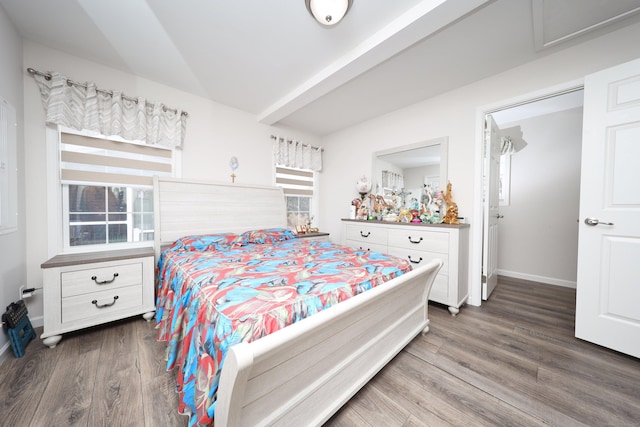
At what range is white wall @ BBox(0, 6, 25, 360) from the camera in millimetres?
1581

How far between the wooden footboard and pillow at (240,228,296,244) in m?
1.65

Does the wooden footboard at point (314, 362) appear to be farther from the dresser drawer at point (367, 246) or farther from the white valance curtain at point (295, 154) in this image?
the white valance curtain at point (295, 154)

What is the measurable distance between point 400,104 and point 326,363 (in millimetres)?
3093

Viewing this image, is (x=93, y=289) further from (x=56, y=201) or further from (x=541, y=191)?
(x=541, y=191)

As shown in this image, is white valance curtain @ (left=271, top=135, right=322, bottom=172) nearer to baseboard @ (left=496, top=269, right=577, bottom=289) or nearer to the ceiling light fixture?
the ceiling light fixture

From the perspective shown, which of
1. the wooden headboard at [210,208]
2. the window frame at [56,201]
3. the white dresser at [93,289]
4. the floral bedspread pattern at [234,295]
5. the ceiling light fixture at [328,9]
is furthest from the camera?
the wooden headboard at [210,208]

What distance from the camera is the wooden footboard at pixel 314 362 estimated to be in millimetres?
716

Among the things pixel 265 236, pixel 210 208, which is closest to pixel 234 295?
pixel 265 236

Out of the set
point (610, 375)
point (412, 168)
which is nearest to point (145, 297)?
point (412, 168)

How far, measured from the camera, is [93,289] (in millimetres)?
1845

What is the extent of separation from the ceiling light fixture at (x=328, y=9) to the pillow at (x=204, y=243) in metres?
2.07

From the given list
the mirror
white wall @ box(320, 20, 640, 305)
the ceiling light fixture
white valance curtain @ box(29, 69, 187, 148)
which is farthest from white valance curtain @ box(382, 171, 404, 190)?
white valance curtain @ box(29, 69, 187, 148)

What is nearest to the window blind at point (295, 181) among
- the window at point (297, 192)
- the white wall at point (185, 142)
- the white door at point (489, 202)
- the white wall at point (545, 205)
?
the window at point (297, 192)

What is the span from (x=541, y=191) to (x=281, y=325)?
429 centimetres
